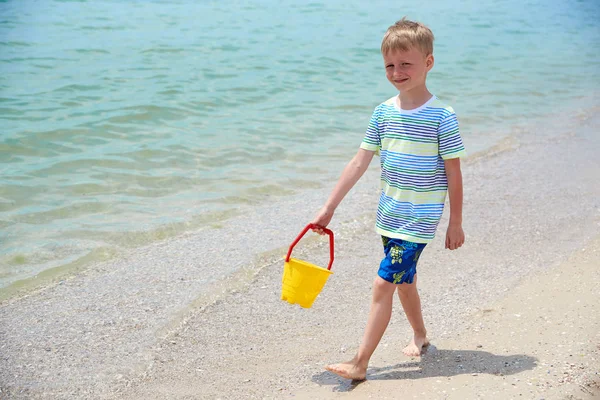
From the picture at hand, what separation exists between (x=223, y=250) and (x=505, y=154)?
389 cm

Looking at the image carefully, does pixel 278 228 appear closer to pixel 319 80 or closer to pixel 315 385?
pixel 315 385

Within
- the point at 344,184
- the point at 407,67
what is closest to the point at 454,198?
the point at 344,184

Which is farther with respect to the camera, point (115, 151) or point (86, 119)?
point (86, 119)

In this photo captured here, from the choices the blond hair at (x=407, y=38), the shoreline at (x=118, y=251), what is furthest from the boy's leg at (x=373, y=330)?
the shoreline at (x=118, y=251)

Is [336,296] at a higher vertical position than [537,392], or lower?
lower

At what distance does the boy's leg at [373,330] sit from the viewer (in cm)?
311

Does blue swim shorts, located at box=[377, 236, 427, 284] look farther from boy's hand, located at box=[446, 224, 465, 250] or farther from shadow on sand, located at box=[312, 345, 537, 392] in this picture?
shadow on sand, located at box=[312, 345, 537, 392]

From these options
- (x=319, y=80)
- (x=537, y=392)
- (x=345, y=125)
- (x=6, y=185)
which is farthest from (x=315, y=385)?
(x=319, y=80)

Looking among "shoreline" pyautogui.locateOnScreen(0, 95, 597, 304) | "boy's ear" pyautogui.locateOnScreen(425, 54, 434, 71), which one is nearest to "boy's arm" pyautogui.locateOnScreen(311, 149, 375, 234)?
"boy's ear" pyautogui.locateOnScreen(425, 54, 434, 71)

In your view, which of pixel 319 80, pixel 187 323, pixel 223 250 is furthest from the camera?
pixel 319 80

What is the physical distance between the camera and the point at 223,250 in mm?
4957

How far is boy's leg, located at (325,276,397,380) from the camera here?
3109mm

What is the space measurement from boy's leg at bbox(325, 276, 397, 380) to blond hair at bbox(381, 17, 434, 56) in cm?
97

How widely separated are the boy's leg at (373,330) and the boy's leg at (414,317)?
18 centimetres
